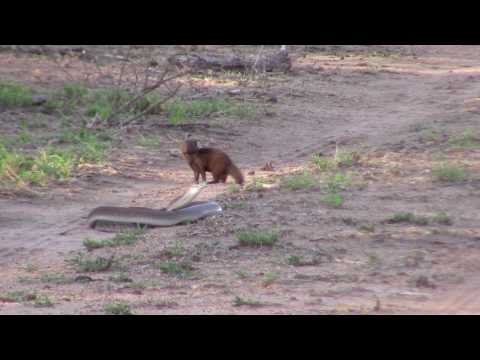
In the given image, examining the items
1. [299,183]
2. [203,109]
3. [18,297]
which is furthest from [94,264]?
[203,109]

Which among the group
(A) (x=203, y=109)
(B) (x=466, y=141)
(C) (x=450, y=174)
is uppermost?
(A) (x=203, y=109)

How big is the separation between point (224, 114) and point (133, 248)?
588 cm

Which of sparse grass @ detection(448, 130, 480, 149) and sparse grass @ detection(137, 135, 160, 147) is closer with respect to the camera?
sparse grass @ detection(448, 130, 480, 149)

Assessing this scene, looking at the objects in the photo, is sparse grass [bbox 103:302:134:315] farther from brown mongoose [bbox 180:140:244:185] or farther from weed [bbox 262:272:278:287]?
brown mongoose [bbox 180:140:244:185]

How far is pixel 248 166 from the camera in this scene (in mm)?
9969

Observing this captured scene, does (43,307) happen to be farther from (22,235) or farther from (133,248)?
(22,235)

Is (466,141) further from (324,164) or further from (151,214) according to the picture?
(151,214)

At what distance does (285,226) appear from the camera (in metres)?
7.08

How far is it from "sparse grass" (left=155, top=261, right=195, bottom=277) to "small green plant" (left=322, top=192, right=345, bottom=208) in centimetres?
191

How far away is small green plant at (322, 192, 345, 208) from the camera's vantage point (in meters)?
7.70

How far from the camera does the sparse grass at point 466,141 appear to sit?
9.98 metres

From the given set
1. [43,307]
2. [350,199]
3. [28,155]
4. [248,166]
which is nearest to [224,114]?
[248,166]

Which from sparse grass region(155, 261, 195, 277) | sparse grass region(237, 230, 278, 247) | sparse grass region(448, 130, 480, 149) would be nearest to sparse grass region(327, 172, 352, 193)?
sparse grass region(237, 230, 278, 247)

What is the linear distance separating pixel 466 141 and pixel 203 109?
374 centimetres
